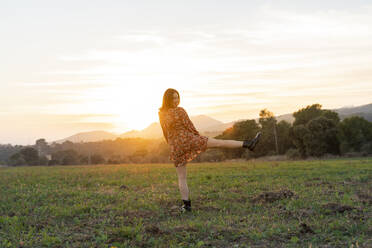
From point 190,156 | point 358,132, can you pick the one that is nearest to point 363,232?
A: point 190,156

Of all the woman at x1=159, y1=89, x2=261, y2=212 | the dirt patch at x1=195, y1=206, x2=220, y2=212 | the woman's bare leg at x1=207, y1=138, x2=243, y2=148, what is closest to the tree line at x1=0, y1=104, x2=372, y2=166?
the dirt patch at x1=195, y1=206, x2=220, y2=212

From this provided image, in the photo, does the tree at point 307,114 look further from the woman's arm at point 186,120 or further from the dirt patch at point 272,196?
the woman's arm at point 186,120

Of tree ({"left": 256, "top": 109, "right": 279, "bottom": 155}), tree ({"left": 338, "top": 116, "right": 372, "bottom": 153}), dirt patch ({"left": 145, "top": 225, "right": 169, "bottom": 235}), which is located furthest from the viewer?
tree ({"left": 256, "top": 109, "right": 279, "bottom": 155})

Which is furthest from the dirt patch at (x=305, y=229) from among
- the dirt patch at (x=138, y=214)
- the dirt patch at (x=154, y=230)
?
the dirt patch at (x=138, y=214)

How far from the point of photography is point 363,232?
5.12 m

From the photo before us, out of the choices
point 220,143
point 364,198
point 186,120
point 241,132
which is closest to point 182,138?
point 186,120

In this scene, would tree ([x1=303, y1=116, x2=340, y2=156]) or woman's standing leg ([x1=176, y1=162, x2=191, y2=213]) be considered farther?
tree ([x1=303, y1=116, x2=340, y2=156])

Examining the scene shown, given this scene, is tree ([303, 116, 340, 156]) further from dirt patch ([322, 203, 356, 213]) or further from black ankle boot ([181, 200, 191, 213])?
black ankle boot ([181, 200, 191, 213])

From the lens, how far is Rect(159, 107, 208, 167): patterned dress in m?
7.26

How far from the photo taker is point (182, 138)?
728 cm

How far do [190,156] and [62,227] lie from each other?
9.20 feet

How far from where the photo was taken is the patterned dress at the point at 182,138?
23.8 feet

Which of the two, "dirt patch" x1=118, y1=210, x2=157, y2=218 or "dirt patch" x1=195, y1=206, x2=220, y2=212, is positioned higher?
"dirt patch" x1=118, y1=210, x2=157, y2=218

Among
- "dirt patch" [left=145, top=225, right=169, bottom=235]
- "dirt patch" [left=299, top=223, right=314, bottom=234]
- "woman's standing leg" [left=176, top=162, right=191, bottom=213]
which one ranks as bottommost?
"dirt patch" [left=299, top=223, right=314, bottom=234]
